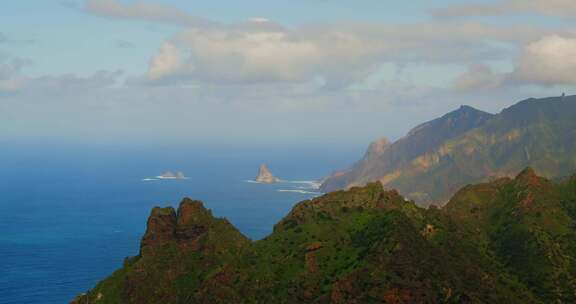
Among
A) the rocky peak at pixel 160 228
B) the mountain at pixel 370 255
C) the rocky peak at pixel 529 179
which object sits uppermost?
the rocky peak at pixel 529 179

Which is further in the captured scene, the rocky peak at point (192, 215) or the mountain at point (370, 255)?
the rocky peak at point (192, 215)

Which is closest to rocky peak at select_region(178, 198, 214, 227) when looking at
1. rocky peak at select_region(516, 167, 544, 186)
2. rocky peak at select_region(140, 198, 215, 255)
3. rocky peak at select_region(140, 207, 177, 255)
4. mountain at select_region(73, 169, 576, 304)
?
rocky peak at select_region(140, 198, 215, 255)

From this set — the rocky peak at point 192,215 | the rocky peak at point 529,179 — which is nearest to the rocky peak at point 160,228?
the rocky peak at point 192,215

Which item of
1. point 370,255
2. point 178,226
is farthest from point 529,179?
point 178,226

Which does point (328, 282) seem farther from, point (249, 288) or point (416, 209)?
point (416, 209)

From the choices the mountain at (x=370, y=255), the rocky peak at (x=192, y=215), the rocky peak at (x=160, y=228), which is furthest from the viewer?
the rocky peak at (x=160, y=228)

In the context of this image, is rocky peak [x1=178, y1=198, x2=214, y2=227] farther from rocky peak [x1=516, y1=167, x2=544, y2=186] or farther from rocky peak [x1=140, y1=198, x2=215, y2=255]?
rocky peak [x1=516, y1=167, x2=544, y2=186]

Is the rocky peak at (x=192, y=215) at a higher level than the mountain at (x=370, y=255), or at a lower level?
higher

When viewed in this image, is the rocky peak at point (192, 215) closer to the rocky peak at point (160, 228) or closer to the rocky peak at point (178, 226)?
the rocky peak at point (178, 226)

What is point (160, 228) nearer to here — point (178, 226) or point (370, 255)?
point (178, 226)

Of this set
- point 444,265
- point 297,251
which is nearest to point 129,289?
point 297,251
